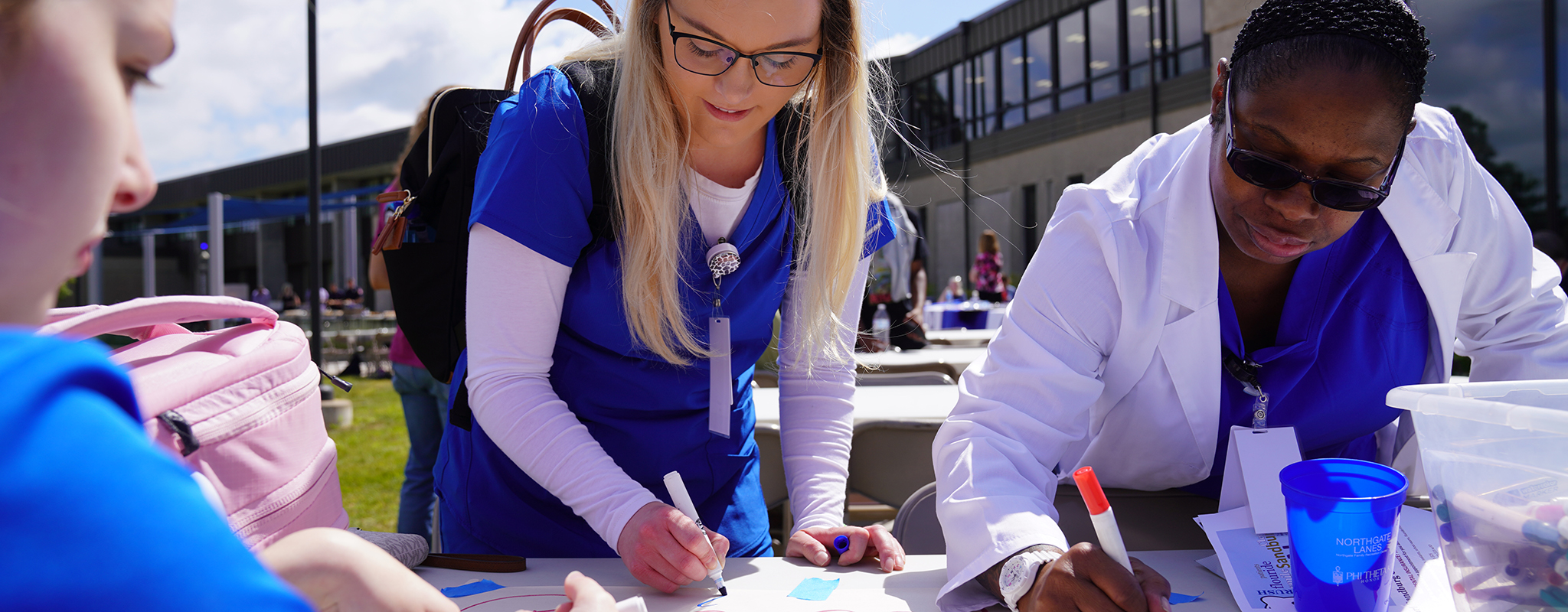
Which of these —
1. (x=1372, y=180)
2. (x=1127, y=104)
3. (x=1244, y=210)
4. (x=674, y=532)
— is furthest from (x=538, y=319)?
(x=1127, y=104)

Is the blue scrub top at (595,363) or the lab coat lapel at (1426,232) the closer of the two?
the blue scrub top at (595,363)

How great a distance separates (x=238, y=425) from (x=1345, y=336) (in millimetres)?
1472

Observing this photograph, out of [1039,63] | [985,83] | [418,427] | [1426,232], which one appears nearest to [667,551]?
[1426,232]

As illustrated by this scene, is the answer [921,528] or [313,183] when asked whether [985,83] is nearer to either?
[313,183]

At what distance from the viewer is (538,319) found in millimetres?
1194

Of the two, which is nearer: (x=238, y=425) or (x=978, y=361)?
(x=238, y=425)

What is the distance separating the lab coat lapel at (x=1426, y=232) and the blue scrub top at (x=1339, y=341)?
3 centimetres

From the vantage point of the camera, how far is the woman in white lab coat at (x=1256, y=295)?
3.69 feet

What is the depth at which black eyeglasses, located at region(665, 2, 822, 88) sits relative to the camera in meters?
1.24

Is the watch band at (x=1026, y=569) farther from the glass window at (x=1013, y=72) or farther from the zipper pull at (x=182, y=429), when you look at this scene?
the glass window at (x=1013, y=72)

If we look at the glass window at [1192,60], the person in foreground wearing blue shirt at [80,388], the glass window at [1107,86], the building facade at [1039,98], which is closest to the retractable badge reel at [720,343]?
the person in foreground wearing blue shirt at [80,388]

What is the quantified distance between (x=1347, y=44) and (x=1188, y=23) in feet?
45.5

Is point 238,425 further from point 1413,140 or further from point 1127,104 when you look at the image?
point 1127,104

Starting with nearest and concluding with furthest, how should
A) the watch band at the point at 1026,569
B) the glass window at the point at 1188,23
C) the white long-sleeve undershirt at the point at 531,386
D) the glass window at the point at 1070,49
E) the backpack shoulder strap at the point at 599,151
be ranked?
1. the watch band at the point at 1026,569
2. the white long-sleeve undershirt at the point at 531,386
3. the backpack shoulder strap at the point at 599,151
4. the glass window at the point at 1188,23
5. the glass window at the point at 1070,49
